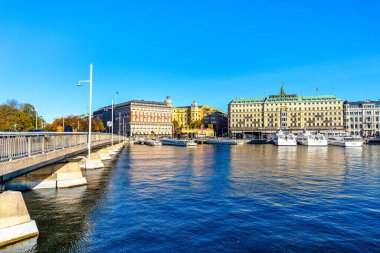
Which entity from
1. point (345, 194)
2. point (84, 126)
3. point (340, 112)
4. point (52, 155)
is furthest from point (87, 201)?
point (340, 112)

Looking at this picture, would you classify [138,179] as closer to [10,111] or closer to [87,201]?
[87,201]

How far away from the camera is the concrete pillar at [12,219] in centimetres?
1486

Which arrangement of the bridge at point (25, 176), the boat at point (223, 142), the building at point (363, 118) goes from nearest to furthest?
the bridge at point (25, 176), the boat at point (223, 142), the building at point (363, 118)

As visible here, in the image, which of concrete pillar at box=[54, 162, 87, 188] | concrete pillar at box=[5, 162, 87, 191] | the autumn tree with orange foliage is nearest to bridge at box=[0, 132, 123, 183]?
concrete pillar at box=[5, 162, 87, 191]

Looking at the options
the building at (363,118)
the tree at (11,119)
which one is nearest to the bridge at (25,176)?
the tree at (11,119)

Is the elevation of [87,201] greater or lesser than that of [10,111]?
lesser

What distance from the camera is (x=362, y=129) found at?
636ft

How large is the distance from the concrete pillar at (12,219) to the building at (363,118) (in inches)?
8397

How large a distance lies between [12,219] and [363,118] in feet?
709

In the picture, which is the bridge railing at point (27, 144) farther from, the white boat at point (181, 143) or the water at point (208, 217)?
the white boat at point (181, 143)

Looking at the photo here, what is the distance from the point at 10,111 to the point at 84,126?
69.4 meters

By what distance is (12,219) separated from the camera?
50.2ft

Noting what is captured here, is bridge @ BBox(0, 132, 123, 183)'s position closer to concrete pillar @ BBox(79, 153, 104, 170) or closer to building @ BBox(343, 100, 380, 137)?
concrete pillar @ BBox(79, 153, 104, 170)

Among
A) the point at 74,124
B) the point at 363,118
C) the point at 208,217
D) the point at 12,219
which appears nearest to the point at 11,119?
the point at 74,124
